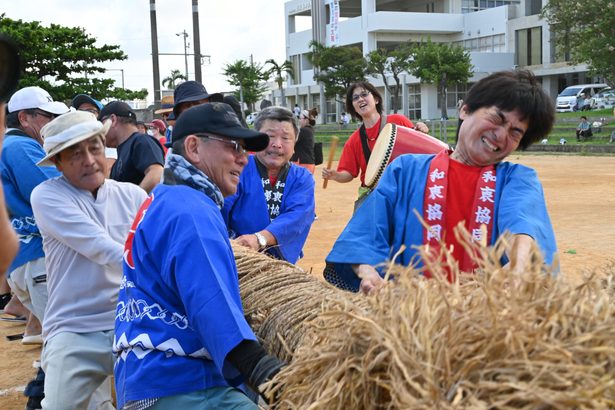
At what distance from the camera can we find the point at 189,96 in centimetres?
578

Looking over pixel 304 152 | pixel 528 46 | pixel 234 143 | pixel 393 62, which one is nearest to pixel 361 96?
pixel 304 152

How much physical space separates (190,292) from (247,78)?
71.0 metres

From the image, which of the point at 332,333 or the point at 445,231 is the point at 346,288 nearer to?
the point at 445,231

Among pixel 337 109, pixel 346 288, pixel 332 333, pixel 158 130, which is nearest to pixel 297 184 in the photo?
pixel 346 288

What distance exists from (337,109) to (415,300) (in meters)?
68.3

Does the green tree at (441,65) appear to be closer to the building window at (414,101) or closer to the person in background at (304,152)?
the building window at (414,101)

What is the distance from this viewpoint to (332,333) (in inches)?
66.4

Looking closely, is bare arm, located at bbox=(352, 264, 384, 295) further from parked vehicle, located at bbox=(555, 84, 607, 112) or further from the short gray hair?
parked vehicle, located at bbox=(555, 84, 607, 112)

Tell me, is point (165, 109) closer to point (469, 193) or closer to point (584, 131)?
point (469, 193)

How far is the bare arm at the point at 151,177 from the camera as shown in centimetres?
526

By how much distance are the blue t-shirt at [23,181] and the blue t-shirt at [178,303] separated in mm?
2700

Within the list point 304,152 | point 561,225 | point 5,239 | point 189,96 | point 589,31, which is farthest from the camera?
point 589,31

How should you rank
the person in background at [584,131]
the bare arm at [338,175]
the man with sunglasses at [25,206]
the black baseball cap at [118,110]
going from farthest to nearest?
the person in background at [584,131], the bare arm at [338,175], the black baseball cap at [118,110], the man with sunglasses at [25,206]

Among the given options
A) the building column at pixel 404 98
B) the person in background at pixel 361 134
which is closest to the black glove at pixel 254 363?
the person in background at pixel 361 134
